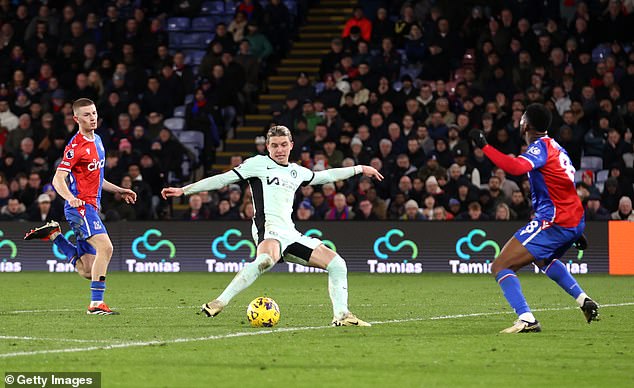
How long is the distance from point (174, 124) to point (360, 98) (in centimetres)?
442

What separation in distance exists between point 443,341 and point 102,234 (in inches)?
185

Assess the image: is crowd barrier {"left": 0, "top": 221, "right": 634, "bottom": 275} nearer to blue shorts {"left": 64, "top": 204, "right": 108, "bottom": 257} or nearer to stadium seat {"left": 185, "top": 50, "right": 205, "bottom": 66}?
stadium seat {"left": 185, "top": 50, "right": 205, "bottom": 66}

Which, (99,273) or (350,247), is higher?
(350,247)

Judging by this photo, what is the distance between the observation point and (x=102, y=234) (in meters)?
14.0

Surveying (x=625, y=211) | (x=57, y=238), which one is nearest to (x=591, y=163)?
(x=625, y=211)

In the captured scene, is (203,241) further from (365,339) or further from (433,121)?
(365,339)

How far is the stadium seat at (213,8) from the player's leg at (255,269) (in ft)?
64.2

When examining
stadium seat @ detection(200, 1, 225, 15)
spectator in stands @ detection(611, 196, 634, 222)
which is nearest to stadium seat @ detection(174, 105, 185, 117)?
stadium seat @ detection(200, 1, 225, 15)

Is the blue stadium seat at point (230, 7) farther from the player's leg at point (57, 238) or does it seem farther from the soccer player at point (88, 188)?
the soccer player at point (88, 188)

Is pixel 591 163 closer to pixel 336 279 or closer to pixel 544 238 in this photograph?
pixel 544 238

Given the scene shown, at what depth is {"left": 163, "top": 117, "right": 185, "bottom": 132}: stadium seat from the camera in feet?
91.5

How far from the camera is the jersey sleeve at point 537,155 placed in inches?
455

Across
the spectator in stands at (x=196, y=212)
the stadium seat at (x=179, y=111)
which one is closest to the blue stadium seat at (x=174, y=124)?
the stadium seat at (x=179, y=111)
